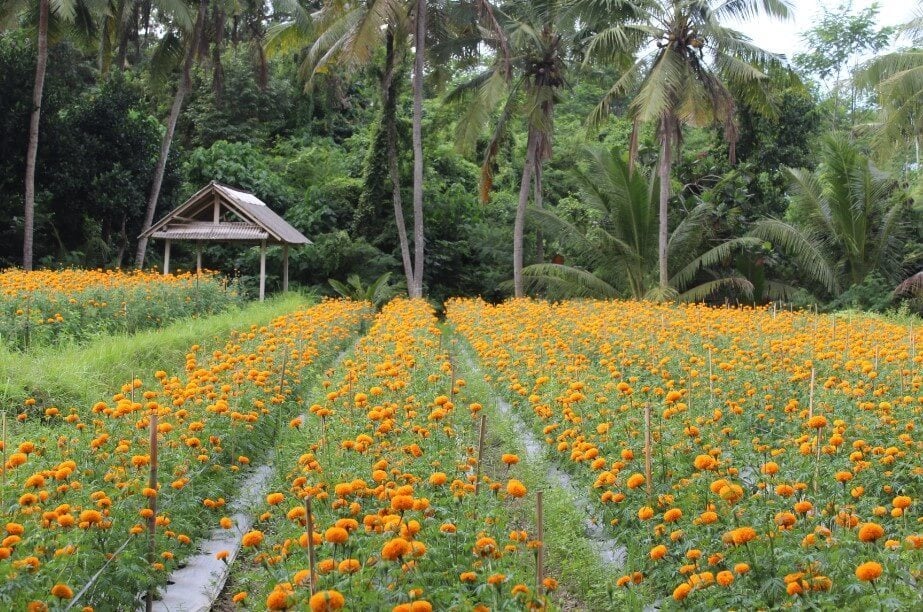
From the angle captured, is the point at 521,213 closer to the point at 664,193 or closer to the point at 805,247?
the point at 664,193

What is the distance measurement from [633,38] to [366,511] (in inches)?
602

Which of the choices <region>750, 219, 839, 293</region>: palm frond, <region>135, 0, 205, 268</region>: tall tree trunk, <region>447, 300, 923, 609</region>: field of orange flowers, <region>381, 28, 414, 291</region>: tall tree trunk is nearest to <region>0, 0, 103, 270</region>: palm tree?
<region>135, 0, 205, 268</region>: tall tree trunk

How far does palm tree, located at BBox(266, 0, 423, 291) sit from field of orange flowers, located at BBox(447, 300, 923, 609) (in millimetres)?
10846

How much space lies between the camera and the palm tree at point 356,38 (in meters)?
17.1

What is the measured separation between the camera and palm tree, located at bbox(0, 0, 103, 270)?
17.3 m

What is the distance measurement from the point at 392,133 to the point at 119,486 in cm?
2038

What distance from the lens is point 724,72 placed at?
16.6 metres

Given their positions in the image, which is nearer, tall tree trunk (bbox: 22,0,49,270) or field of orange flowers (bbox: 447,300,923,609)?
field of orange flowers (bbox: 447,300,923,609)

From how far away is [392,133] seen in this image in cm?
2356

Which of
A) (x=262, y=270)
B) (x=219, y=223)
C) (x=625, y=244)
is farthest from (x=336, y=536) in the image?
(x=219, y=223)

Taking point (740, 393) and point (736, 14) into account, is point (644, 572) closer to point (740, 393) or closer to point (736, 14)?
point (740, 393)

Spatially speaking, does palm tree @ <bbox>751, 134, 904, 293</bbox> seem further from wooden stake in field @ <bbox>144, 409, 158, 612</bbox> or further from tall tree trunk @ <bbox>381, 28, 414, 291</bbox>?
wooden stake in field @ <bbox>144, 409, 158, 612</bbox>

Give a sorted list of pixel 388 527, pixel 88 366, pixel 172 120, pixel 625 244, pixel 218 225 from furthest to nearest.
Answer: pixel 172 120 → pixel 218 225 → pixel 625 244 → pixel 88 366 → pixel 388 527

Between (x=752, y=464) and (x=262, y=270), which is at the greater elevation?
(x=262, y=270)
